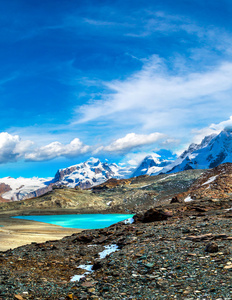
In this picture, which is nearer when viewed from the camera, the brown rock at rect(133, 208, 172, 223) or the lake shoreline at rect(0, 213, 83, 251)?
the brown rock at rect(133, 208, 172, 223)

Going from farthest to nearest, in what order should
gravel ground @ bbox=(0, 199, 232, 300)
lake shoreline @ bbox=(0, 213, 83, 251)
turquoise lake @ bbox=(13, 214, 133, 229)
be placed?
turquoise lake @ bbox=(13, 214, 133, 229), lake shoreline @ bbox=(0, 213, 83, 251), gravel ground @ bbox=(0, 199, 232, 300)

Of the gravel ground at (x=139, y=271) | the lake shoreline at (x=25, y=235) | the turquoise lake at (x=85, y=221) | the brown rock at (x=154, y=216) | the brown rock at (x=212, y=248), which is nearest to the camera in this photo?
the gravel ground at (x=139, y=271)

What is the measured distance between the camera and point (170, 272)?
13016 mm

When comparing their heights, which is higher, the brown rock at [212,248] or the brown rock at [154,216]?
the brown rock at [212,248]

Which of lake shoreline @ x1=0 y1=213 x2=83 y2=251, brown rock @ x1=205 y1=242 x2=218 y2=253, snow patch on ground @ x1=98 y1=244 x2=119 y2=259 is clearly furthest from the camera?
lake shoreline @ x1=0 y1=213 x2=83 y2=251

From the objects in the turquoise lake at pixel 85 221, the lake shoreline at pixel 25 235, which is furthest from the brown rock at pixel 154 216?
the turquoise lake at pixel 85 221

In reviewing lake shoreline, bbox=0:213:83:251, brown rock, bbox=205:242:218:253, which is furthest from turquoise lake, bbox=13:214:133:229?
brown rock, bbox=205:242:218:253

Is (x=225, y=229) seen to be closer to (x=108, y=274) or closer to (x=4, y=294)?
(x=108, y=274)

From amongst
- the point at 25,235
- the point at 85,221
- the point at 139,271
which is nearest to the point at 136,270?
the point at 139,271

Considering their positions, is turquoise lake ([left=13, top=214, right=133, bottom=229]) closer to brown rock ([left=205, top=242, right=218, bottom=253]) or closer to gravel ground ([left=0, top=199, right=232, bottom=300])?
gravel ground ([left=0, top=199, right=232, bottom=300])

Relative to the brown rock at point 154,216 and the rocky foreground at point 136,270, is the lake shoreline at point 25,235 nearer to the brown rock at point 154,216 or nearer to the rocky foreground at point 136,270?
the rocky foreground at point 136,270

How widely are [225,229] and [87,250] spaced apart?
39.0 feet

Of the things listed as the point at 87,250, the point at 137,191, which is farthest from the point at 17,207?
the point at 87,250

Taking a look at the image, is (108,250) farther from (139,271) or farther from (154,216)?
(154,216)
